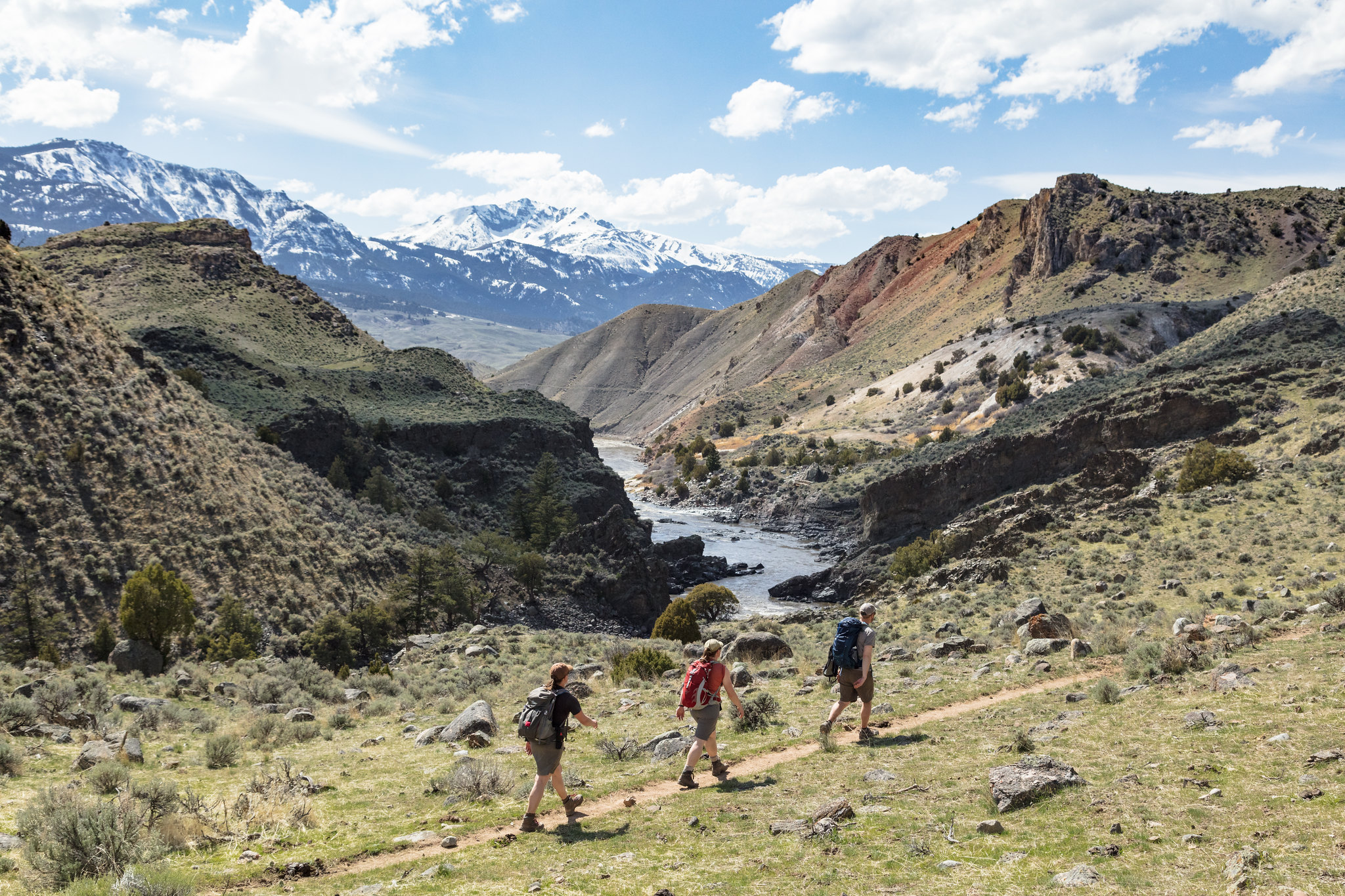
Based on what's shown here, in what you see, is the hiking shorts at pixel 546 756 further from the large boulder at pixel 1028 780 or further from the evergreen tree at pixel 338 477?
the evergreen tree at pixel 338 477

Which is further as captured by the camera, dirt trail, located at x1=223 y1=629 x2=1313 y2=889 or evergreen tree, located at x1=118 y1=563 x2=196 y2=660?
evergreen tree, located at x1=118 y1=563 x2=196 y2=660

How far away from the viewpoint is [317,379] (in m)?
70.5

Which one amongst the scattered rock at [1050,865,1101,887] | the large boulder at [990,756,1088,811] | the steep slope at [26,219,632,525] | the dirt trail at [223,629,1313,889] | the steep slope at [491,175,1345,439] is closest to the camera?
the scattered rock at [1050,865,1101,887]

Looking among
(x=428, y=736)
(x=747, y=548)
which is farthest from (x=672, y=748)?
(x=747, y=548)

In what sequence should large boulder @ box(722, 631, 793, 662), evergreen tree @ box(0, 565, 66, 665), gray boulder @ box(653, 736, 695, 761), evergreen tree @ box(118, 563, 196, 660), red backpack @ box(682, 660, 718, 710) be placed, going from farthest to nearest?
evergreen tree @ box(118, 563, 196, 660), evergreen tree @ box(0, 565, 66, 665), large boulder @ box(722, 631, 793, 662), gray boulder @ box(653, 736, 695, 761), red backpack @ box(682, 660, 718, 710)

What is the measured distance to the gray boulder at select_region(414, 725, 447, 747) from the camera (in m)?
15.0

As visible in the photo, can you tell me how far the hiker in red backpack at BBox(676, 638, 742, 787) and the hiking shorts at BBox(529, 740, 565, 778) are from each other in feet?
6.17

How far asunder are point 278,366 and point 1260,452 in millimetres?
66494

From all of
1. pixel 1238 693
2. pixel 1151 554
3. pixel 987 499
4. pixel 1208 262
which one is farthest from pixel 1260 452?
pixel 1208 262

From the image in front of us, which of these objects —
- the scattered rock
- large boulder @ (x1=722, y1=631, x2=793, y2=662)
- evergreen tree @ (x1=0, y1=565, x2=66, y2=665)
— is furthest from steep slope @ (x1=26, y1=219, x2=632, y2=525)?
the scattered rock

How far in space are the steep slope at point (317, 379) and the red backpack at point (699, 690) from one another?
4824 cm

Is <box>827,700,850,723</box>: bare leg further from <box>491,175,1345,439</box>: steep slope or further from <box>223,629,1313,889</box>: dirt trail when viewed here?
<box>491,175,1345,439</box>: steep slope

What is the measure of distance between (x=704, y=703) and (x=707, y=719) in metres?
0.23

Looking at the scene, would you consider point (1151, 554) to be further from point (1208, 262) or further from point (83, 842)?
point (1208, 262)
